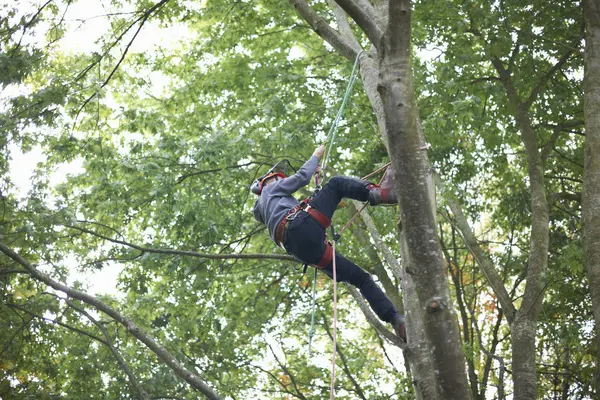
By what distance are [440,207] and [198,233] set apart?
3.47 meters

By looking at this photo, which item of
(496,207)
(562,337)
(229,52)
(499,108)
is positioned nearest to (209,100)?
(229,52)

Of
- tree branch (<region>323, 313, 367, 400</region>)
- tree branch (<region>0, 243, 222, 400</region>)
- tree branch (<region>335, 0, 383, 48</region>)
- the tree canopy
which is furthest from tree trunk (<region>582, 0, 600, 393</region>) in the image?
tree branch (<region>323, 313, 367, 400</region>)

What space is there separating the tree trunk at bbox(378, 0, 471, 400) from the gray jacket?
4.60 feet

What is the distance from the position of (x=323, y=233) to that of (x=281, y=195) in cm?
41

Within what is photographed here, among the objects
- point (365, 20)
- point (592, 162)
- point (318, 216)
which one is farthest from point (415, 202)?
point (592, 162)

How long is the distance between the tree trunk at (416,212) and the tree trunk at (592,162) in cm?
311

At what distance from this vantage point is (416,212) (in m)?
3.09

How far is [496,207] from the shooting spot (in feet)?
41.2

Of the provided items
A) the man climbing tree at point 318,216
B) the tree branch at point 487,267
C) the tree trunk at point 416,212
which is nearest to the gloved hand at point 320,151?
the man climbing tree at point 318,216

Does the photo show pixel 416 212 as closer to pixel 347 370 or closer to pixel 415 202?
pixel 415 202

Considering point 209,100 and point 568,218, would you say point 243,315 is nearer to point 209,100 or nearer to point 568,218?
point 209,100

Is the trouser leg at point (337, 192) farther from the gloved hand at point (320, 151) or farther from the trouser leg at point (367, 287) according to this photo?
the trouser leg at point (367, 287)

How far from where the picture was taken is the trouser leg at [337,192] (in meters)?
4.68

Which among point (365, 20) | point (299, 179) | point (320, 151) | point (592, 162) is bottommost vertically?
point (365, 20)
